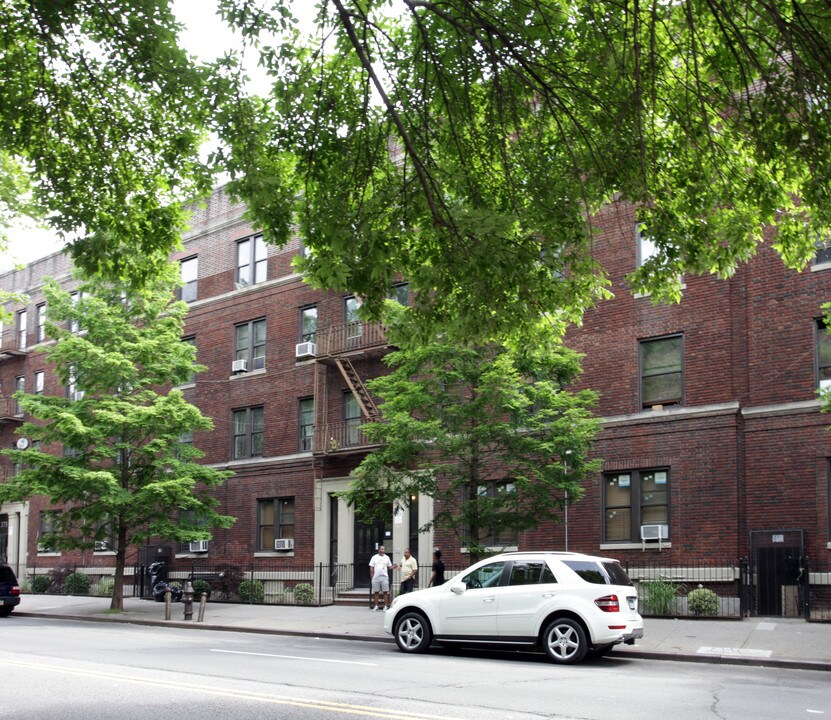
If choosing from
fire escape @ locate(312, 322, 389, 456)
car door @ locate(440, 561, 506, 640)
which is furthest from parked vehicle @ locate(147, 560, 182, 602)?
car door @ locate(440, 561, 506, 640)

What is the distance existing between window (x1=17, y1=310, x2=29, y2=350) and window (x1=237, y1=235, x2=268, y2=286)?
54.2ft

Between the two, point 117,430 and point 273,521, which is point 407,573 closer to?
point 273,521

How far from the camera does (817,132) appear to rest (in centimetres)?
923

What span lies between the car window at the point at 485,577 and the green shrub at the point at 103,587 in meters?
21.3

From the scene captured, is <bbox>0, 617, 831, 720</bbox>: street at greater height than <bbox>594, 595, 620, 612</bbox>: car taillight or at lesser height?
lesser

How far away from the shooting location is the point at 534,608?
51.7 feet

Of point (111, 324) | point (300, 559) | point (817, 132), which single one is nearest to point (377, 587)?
point (300, 559)

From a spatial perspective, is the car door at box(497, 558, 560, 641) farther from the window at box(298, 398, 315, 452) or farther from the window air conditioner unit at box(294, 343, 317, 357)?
the window at box(298, 398, 315, 452)

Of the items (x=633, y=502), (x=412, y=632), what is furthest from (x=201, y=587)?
(x=412, y=632)

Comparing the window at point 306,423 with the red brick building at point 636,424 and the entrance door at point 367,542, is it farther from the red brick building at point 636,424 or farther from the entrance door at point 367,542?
the entrance door at point 367,542

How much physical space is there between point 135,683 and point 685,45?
32.0 feet

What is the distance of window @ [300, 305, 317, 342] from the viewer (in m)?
31.8

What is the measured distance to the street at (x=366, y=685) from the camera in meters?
10.2

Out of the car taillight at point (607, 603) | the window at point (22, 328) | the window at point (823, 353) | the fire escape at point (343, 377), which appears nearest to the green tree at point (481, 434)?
the car taillight at point (607, 603)
